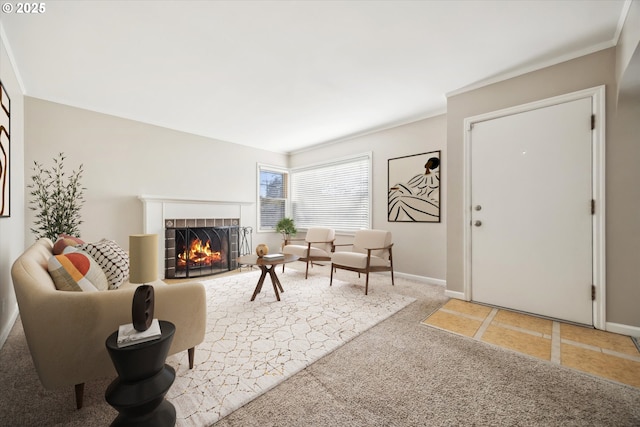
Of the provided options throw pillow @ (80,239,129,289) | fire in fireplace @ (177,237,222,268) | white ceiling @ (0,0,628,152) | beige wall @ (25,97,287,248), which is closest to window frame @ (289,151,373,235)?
white ceiling @ (0,0,628,152)

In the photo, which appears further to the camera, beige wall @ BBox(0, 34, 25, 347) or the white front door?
the white front door

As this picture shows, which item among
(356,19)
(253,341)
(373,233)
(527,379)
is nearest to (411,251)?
(373,233)

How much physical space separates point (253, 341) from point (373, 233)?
242 centimetres

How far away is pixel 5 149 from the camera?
2234 millimetres

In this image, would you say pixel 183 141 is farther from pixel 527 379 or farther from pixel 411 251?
pixel 527 379

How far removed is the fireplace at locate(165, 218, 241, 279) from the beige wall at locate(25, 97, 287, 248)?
0.48 metres

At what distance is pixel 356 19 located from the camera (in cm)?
203

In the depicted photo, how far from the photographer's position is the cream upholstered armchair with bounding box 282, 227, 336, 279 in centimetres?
418

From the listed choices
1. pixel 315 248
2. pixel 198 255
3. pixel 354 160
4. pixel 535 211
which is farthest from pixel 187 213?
pixel 535 211

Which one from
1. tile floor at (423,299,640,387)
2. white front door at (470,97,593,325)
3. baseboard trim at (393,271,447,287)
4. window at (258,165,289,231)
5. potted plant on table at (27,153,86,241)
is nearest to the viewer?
tile floor at (423,299,640,387)

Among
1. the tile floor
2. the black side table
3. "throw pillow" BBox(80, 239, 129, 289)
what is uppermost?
"throw pillow" BBox(80, 239, 129, 289)

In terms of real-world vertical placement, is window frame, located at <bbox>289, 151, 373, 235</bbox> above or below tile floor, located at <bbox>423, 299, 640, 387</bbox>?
above

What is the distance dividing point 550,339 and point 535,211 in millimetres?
1217

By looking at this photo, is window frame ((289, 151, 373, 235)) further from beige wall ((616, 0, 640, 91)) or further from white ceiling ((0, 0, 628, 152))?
beige wall ((616, 0, 640, 91))
